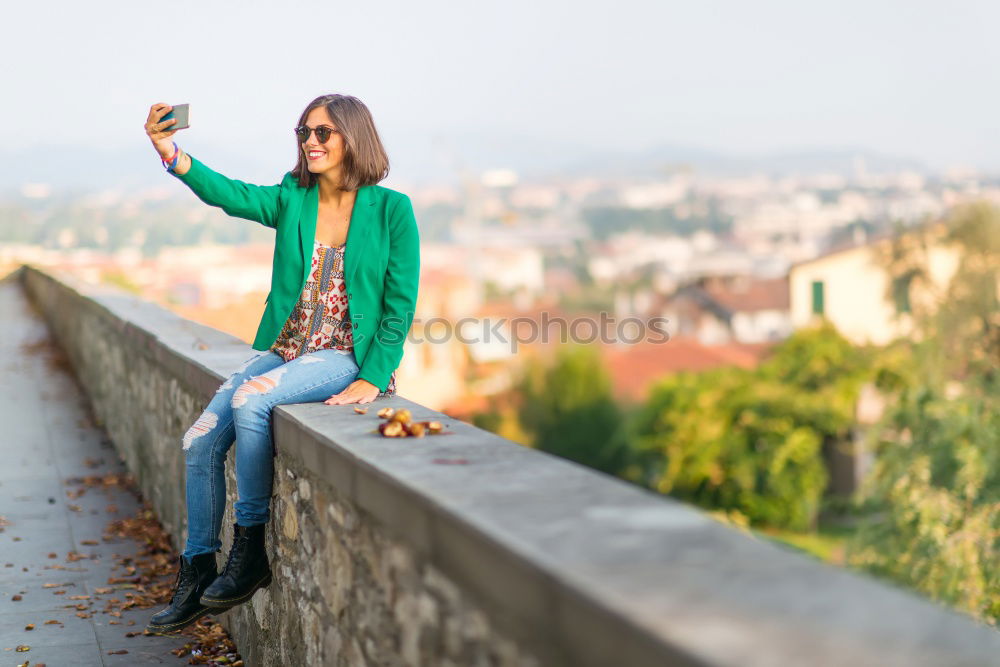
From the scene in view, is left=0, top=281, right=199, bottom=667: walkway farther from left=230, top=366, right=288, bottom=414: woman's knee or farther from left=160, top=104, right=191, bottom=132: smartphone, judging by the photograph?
left=160, top=104, right=191, bottom=132: smartphone

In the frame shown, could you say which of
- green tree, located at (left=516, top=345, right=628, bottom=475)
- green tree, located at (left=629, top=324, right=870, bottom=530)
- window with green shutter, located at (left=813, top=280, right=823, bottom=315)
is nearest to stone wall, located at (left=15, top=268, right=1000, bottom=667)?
green tree, located at (left=629, top=324, right=870, bottom=530)

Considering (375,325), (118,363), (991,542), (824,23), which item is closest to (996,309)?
(991,542)

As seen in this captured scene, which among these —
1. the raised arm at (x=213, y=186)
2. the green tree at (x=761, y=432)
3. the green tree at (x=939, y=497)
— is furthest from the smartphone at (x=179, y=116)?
the green tree at (x=761, y=432)

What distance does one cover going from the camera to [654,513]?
1.85 metres

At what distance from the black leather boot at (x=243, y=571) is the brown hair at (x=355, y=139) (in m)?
1.07

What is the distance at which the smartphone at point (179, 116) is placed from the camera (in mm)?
3316

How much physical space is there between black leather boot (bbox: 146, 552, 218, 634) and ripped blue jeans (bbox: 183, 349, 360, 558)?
0.11 ft

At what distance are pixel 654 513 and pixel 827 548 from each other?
38.3 meters

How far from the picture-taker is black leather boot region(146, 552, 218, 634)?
333 cm

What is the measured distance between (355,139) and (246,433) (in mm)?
924

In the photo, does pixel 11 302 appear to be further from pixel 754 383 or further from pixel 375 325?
pixel 754 383

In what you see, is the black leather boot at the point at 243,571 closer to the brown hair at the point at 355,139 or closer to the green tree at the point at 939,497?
the brown hair at the point at 355,139

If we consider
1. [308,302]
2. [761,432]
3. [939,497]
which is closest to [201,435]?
[308,302]

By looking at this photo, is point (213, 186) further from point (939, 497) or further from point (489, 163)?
point (489, 163)
